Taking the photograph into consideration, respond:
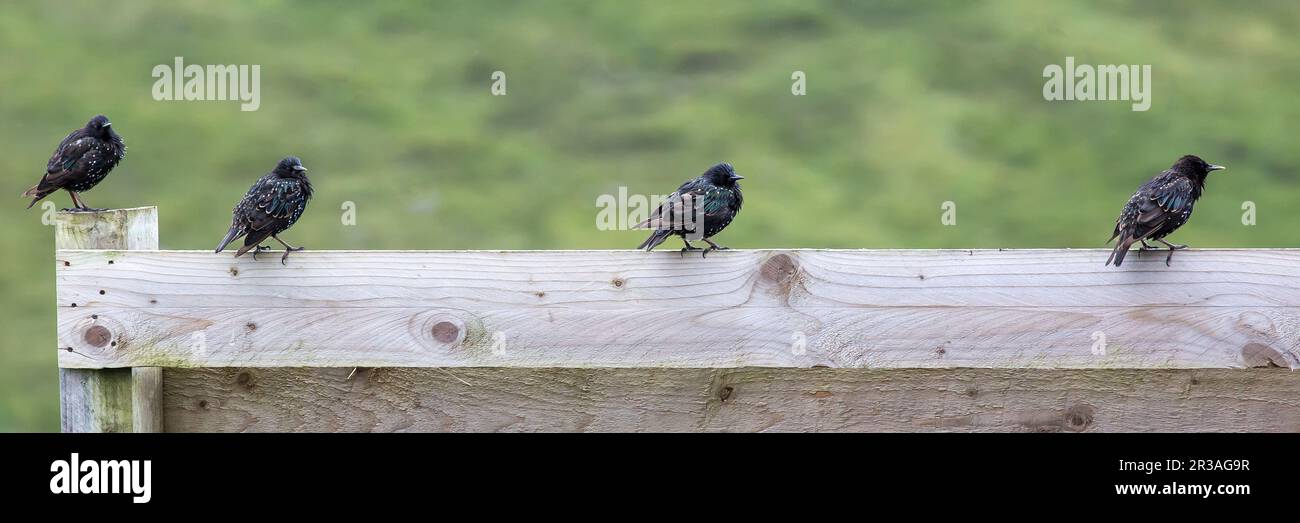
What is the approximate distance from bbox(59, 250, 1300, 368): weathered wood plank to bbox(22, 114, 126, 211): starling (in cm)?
312

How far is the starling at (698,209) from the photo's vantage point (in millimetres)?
3301

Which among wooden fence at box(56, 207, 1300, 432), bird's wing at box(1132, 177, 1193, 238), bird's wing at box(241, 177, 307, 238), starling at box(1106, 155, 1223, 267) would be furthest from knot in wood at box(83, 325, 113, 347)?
bird's wing at box(1132, 177, 1193, 238)

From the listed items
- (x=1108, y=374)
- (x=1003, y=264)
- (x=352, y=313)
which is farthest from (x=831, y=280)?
(x=352, y=313)

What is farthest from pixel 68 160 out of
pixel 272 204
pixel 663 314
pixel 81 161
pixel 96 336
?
pixel 663 314

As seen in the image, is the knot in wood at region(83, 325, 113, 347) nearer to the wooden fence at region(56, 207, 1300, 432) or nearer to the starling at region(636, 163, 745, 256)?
the wooden fence at region(56, 207, 1300, 432)

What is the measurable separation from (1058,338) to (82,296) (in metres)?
1.77

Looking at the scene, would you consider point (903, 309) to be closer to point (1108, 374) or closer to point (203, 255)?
point (1108, 374)

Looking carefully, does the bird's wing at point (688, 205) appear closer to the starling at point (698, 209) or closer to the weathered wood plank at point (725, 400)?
the starling at point (698, 209)

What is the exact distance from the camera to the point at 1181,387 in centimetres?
214

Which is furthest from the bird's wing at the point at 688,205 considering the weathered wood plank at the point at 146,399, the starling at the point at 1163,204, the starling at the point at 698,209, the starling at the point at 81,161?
the starling at the point at 81,161

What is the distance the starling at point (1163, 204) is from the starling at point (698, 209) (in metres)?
1.20

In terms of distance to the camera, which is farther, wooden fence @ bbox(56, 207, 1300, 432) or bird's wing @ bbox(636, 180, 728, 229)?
bird's wing @ bbox(636, 180, 728, 229)

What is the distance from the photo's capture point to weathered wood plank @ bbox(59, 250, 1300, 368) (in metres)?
2.01

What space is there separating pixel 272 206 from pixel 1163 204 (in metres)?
2.97
